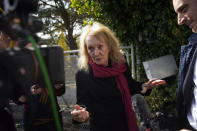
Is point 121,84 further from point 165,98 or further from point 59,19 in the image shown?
point 59,19

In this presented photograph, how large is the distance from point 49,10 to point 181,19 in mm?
11483

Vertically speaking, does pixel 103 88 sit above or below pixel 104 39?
below

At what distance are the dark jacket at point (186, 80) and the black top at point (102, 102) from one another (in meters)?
0.58

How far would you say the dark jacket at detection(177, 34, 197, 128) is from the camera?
143 centimetres

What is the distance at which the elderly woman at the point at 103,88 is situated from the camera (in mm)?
1804

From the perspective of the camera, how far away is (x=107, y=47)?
194cm

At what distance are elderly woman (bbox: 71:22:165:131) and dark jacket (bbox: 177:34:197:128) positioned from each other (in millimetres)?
276

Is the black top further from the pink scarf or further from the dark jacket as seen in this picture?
the dark jacket

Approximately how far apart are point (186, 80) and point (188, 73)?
0.20ft

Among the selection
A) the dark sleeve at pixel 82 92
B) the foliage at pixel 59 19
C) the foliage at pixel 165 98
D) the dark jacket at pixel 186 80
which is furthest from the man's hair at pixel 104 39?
the foliage at pixel 59 19

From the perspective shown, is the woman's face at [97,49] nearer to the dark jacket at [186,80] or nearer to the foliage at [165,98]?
the dark jacket at [186,80]

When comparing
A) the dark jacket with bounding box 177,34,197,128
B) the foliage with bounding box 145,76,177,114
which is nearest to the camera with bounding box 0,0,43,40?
the dark jacket with bounding box 177,34,197,128

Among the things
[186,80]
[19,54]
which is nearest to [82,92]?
[186,80]

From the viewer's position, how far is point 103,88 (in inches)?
71.2
